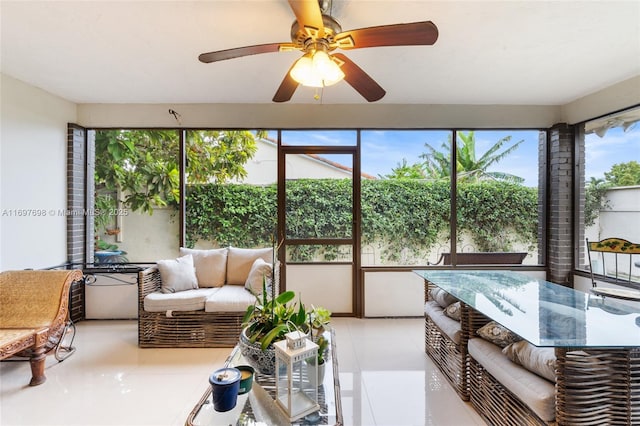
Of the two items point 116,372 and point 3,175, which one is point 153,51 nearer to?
point 3,175

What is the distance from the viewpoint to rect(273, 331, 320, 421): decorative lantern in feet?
4.20

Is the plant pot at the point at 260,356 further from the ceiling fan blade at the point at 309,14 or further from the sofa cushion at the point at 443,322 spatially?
the ceiling fan blade at the point at 309,14

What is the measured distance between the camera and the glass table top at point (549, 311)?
4.42 ft

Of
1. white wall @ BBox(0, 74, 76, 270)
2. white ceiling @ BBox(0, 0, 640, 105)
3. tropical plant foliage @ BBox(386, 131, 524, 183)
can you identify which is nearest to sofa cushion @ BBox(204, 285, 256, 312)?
white wall @ BBox(0, 74, 76, 270)

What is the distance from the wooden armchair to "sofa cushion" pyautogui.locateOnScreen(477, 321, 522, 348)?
318cm

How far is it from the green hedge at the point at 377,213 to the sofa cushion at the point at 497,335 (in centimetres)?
189

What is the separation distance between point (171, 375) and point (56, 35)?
2.71 m

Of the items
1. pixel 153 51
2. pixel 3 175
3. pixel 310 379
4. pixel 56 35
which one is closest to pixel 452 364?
pixel 310 379

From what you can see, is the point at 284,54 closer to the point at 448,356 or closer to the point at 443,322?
the point at 443,322

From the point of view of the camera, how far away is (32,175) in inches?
121

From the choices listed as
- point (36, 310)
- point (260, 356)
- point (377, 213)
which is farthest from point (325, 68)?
point (36, 310)

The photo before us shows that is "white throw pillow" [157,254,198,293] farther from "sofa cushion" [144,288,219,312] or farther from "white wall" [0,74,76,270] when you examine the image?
"white wall" [0,74,76,270]

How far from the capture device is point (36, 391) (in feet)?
7.04

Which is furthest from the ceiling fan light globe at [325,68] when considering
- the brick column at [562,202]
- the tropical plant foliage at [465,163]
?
the brick column at [562,202]
